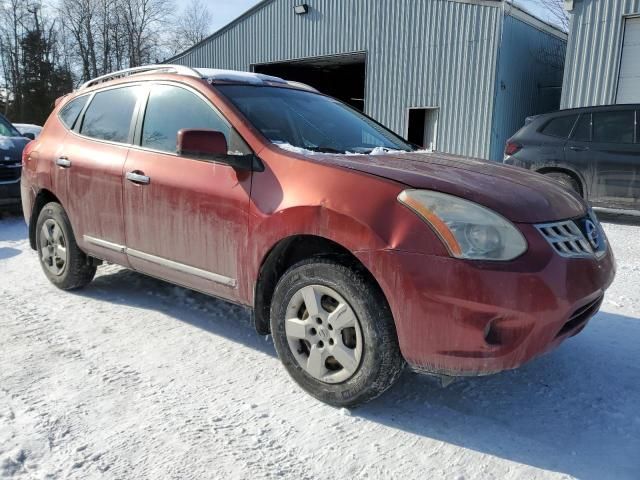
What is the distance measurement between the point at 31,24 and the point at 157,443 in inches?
2197

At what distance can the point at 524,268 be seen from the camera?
2102 millimetres

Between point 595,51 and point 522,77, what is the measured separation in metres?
2.63

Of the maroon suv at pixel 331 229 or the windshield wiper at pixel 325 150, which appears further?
the windshield wiper at pixel 325 150

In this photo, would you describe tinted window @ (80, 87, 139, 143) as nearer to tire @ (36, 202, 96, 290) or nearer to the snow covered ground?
tire @ (36, 202, 96, 290)

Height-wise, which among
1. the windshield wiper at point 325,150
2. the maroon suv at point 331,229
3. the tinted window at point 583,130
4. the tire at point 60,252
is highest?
the tinted window at point 583,130

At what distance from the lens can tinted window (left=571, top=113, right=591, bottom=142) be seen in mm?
7668

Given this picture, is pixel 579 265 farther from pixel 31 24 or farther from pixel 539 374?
pixel 31 24

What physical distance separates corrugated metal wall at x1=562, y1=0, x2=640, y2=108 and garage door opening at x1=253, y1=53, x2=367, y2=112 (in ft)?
19.4

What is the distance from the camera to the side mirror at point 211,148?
8.93 ft

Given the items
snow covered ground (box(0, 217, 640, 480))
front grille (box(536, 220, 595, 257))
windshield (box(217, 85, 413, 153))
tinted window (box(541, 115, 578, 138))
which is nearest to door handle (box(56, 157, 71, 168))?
snow covered ground (box(0, 217, 640, 480))

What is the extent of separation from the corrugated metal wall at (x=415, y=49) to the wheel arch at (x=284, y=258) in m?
11.4

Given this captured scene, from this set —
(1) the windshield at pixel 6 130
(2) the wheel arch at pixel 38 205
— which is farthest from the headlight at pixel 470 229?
(1) the windshield at pixel 6 130

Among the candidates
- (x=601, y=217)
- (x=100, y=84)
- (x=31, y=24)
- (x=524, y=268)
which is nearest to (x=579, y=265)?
(x=524, y=268)

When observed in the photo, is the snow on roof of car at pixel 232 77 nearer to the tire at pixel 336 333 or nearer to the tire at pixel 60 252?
the tire at pixel 336 333
